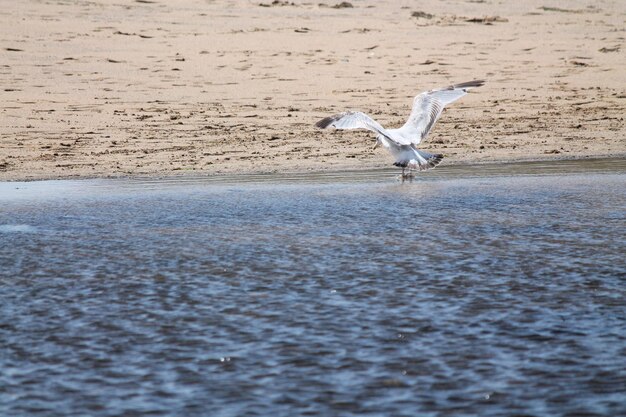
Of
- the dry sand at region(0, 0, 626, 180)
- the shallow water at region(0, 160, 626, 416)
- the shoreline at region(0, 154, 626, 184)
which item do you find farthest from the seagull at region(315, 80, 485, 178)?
the shallow water at region(0, 160, 626, 416)

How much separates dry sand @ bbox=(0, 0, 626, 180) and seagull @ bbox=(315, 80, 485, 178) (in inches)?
29.4

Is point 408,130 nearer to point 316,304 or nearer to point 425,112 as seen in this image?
point 425,112

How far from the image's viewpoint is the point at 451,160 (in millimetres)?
10938

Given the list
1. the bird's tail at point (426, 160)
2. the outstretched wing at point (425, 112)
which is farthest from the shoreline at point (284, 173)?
the outstretched wing at point (425, 112)

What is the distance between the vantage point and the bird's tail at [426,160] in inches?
378

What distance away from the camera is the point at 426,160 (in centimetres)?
970

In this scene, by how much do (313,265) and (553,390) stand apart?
7.62ft

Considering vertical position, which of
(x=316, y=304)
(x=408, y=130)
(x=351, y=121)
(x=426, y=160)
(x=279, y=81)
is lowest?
(x=316, y=304)

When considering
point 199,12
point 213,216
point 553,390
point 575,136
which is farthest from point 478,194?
point 199,12

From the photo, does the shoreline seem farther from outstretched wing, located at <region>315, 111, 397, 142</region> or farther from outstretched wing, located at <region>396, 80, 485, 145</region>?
outstretched wing, located at <region>315, 111, 397, 142</region>

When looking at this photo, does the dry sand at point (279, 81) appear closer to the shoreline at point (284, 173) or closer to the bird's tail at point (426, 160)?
the shoreline at point (284, 173)

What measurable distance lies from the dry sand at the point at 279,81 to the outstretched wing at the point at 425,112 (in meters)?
0.69

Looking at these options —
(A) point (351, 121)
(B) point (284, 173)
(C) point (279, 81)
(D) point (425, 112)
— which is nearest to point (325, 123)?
(A) point (351, 121)

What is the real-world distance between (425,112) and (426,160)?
787 millimetres
